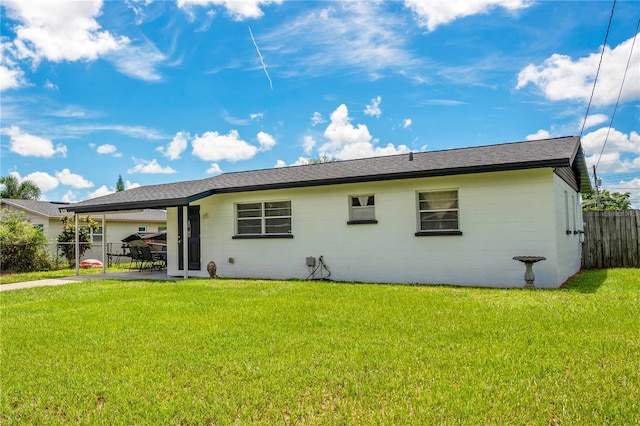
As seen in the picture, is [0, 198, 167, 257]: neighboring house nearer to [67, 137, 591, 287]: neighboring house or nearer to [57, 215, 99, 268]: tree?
[57, 215, 99, 268]: tree

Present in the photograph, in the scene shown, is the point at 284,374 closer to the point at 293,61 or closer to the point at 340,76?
the point at 293,61

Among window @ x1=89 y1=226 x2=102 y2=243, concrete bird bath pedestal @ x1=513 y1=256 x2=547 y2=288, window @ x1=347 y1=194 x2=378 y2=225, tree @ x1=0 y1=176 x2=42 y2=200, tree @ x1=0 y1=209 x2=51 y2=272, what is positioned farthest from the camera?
tree @ x1=0 y1=176 x2=42 y2=200

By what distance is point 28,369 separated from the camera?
405cm

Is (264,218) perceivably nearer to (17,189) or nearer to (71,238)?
(71,238)

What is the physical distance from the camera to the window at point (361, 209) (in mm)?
10793

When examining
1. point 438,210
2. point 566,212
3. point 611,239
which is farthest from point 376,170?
point 611,239

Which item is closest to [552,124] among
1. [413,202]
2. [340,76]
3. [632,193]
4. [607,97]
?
[607,97]

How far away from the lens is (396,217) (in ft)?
33.8

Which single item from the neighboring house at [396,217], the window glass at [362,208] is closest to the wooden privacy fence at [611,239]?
the neighboring house at [396,217]

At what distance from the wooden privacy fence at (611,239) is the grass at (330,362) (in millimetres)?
7093

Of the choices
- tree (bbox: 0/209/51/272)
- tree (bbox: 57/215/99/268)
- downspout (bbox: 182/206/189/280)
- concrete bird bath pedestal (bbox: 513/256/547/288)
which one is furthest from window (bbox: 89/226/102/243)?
concrete bird bath pedestal (bbox: 513/256/547/288)

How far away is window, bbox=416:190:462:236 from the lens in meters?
9.84

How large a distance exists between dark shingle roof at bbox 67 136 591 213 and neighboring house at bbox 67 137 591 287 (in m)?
0.04

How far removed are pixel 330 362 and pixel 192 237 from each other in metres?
10.2
